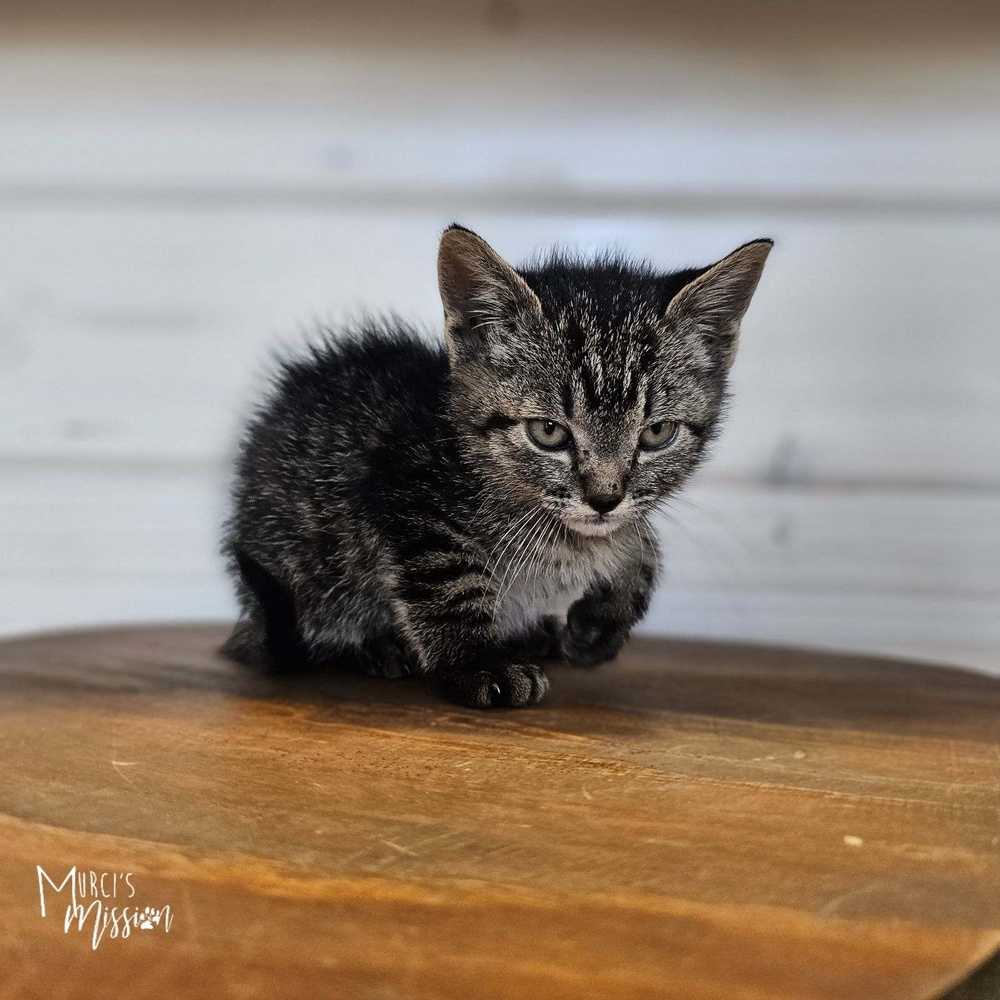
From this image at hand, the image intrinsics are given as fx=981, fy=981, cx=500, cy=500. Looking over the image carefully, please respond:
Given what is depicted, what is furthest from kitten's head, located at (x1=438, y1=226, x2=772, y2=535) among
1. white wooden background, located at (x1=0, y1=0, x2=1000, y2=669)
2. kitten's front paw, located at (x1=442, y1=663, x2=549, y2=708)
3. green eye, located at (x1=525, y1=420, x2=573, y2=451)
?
white wooden background, located at (x1=0, y1=0, x2=1000, y2=669)

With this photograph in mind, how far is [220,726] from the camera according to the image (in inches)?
40.6

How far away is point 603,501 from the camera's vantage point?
102 cm

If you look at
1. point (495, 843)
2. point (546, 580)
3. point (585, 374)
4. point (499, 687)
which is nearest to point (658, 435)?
→ point (585, 374)

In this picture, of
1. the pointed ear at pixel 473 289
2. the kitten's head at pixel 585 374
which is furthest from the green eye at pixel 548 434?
the pointed ear at pixel 473 289

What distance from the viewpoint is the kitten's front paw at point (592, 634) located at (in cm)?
124

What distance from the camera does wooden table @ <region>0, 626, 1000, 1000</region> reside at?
619 mm

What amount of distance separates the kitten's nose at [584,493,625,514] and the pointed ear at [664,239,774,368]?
0.21m

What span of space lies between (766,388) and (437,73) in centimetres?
74

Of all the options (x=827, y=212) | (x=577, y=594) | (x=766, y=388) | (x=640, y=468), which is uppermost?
(x=827, y=212)

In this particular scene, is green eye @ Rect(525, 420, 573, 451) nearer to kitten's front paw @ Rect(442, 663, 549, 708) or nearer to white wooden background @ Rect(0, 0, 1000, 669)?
kitten's front paw @ Rect(442, 663, 549, 708)

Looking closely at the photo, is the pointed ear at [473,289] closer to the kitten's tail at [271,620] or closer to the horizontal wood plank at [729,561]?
the kitten's tail at [271,620]

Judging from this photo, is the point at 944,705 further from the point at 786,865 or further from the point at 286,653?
the point at 286,653

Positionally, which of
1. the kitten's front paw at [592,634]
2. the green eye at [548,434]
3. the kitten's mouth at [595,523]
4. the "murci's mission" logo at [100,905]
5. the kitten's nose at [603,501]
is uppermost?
the green eye at [548,434]

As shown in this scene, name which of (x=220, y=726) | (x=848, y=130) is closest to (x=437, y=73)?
(x=848, y=130)
